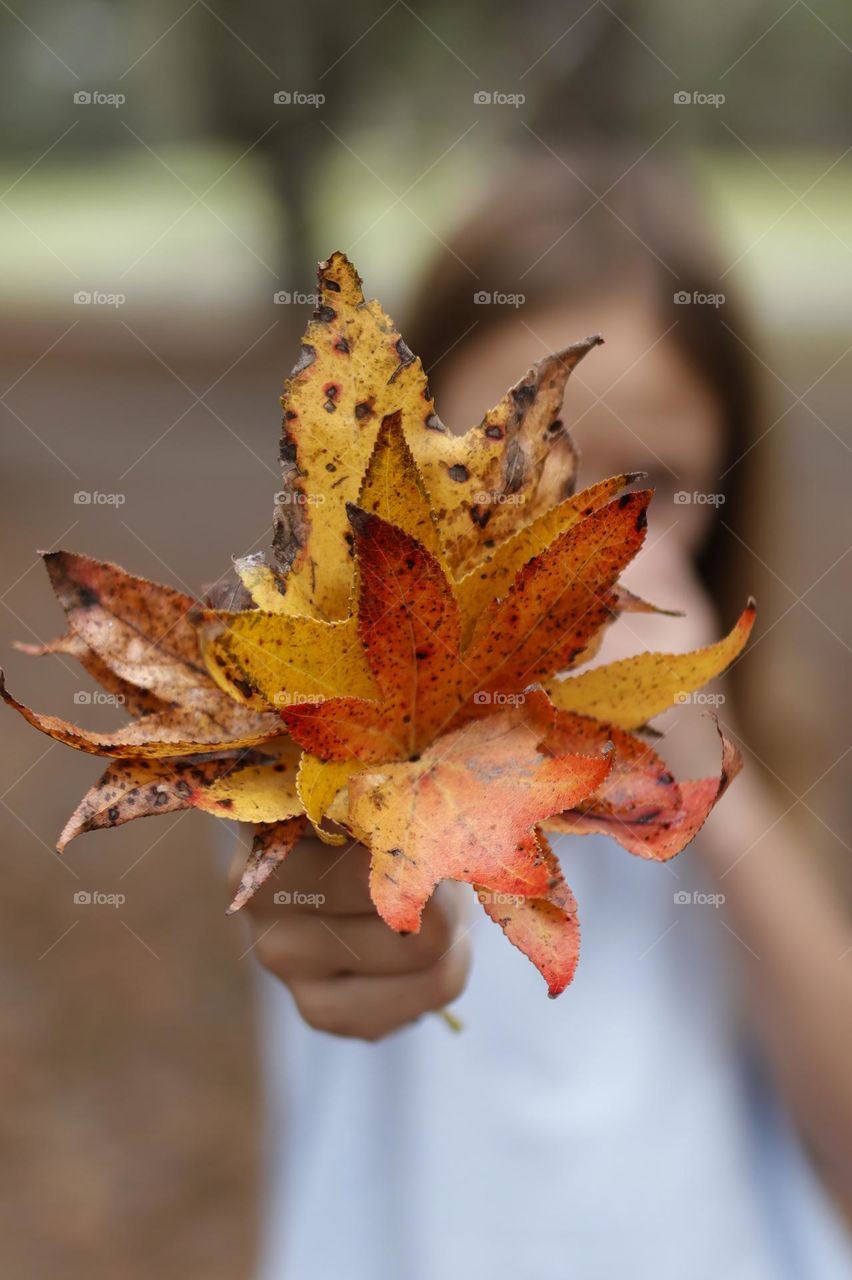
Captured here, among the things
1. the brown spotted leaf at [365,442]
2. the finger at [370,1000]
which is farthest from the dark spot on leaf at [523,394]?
the finger at [370,1000]

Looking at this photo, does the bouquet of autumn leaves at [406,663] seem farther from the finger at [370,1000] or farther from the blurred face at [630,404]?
the blurred face at [630,404]

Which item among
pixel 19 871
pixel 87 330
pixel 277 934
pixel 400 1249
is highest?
pixel 277 934

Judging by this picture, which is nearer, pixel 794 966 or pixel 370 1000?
pixel 370 1000

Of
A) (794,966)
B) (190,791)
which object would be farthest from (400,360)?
(794,966)

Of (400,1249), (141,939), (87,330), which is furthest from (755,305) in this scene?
(87,330)

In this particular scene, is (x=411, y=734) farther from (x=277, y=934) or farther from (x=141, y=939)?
(x=141, y=939)

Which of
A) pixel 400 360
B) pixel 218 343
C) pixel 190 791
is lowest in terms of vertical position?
pixel 218 343

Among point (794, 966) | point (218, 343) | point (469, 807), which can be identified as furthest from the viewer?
point (218, 343)

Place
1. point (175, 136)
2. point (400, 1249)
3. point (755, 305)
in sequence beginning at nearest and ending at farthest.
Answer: point (400, 1249) < point (755, 305) < point (175, 136)

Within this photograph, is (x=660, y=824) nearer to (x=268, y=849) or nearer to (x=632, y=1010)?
(x=268, y=849)
